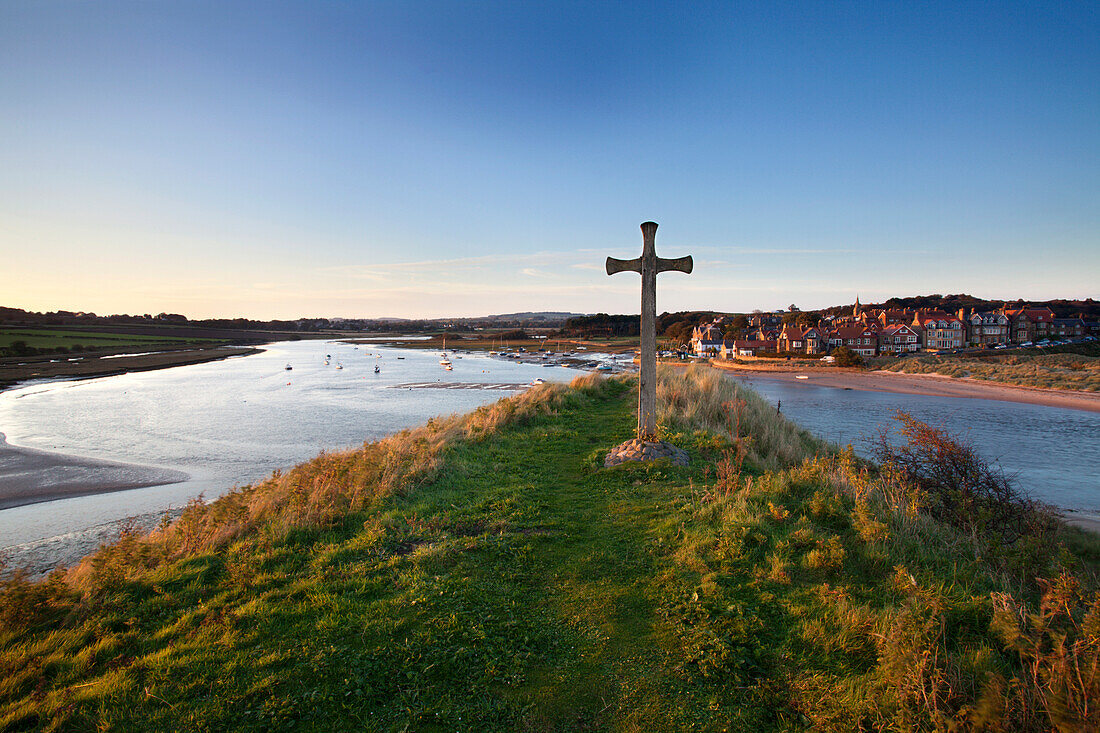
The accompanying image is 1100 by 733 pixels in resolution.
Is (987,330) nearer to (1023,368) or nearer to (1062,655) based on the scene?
(1023,368)

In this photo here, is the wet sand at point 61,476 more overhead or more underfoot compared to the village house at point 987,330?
more underfoot

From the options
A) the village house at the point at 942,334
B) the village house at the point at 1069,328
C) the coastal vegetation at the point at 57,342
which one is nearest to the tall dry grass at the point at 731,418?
the village house at the point at 942,334

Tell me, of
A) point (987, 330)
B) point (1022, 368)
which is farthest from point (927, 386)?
point (987, 330)

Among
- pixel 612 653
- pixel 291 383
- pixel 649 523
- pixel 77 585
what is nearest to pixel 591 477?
pixel 649 523

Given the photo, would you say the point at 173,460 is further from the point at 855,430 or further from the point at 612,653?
the point at 855,430

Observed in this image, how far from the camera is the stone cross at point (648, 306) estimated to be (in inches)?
357

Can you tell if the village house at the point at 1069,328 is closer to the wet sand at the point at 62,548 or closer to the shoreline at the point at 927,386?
the shoreline at the point at 927,386

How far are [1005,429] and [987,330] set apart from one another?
70.3 m

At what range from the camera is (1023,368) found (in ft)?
155

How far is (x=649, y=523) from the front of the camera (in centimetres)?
588

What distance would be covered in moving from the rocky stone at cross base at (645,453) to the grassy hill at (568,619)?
139 centimetres

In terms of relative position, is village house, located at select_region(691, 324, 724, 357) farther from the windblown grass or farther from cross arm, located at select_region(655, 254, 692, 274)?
cross arm, located at select_region(655, 254, 692, 274)

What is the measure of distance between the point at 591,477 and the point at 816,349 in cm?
7840

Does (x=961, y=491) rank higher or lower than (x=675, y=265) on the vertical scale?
lower
